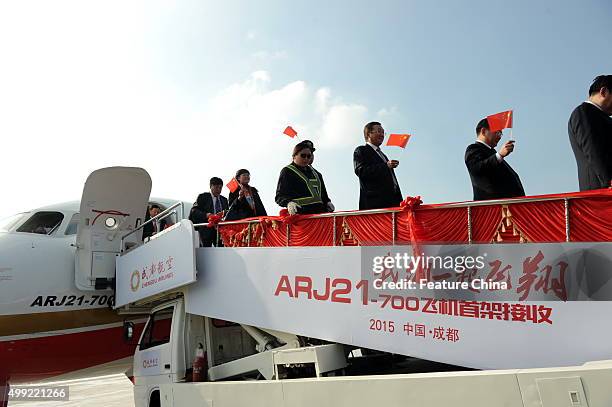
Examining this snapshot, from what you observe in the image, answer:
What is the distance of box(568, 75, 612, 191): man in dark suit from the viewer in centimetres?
441

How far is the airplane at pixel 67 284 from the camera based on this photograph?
8.59m

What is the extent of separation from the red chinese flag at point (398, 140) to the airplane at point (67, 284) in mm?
4305

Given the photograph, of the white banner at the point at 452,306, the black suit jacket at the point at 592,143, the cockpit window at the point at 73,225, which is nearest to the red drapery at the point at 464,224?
the white banner at the point at 452,306

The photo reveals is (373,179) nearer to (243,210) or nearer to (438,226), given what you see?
(438,226)

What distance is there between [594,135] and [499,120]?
85cm

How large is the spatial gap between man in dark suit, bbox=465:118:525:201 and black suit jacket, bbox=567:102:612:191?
2.05ft

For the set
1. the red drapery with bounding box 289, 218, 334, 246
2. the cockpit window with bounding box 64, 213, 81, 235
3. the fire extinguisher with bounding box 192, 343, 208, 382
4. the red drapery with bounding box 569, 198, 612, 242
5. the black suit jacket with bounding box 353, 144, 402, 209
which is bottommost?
the fire extinguisher with bounding box 192, 343, 208, 382

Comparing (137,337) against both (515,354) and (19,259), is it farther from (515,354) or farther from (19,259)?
(515,354)

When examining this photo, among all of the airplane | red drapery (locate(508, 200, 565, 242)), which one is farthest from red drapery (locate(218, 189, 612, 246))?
the airplane

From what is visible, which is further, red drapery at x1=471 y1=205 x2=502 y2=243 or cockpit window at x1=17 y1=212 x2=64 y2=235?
cockpit window at x1=17 y1=212 x2=64 y2=235

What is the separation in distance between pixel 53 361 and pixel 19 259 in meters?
1.77

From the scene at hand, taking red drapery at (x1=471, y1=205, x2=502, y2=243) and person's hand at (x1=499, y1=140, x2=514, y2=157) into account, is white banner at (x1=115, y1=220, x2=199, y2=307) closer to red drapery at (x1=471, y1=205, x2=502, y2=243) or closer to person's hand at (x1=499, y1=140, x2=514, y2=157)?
red drapery at (x1=471, y1=205, x2=502, y2=243)

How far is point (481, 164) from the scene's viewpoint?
527cm

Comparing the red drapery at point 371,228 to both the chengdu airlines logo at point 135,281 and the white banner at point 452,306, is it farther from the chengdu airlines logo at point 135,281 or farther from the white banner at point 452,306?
the chengdu airlines logo at point 135,281
